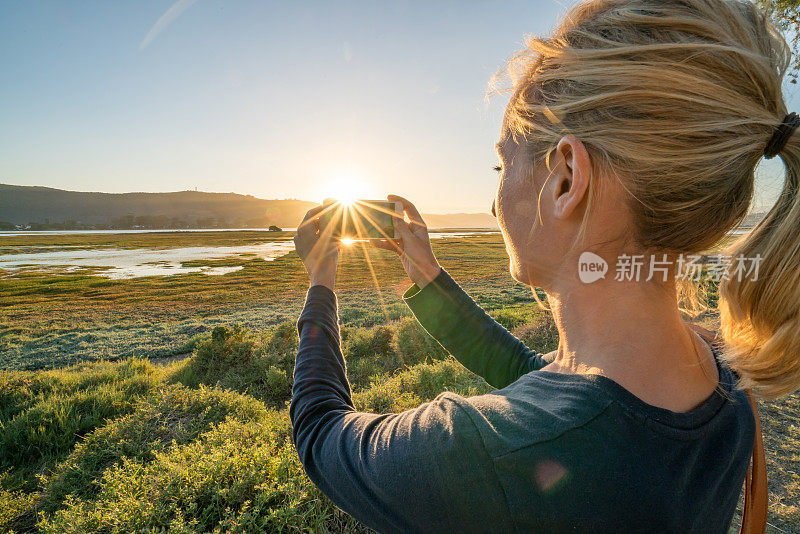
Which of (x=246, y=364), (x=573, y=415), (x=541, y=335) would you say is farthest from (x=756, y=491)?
(x=246, y=364)

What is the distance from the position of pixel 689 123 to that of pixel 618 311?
541 millimetres

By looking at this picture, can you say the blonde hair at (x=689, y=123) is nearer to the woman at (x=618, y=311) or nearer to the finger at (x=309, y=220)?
the woman at (x=618, y=311)

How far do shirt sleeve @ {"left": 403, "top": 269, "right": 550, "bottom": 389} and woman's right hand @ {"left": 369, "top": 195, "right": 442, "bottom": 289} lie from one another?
2.3 inches

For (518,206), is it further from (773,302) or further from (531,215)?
(773,302)

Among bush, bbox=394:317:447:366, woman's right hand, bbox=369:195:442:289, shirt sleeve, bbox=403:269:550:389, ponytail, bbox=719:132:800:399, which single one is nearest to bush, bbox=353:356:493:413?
bush, bbox=394:317:447:366

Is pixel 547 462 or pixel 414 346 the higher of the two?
pixel 547 462

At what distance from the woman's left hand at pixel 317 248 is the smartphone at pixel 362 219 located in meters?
0.04

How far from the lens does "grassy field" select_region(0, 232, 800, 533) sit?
3059mm

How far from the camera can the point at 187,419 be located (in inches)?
247

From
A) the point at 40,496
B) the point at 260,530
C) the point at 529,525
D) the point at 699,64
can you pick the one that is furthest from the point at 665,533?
the point at 40,496

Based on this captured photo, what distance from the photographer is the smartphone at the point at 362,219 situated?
80.8 inches

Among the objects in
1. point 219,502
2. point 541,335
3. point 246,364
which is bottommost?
point 246,364

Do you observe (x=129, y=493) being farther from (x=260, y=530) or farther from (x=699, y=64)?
(x=699, y=64)

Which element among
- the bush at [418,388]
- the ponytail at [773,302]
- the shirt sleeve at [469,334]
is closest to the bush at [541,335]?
the bush at [418,388]
